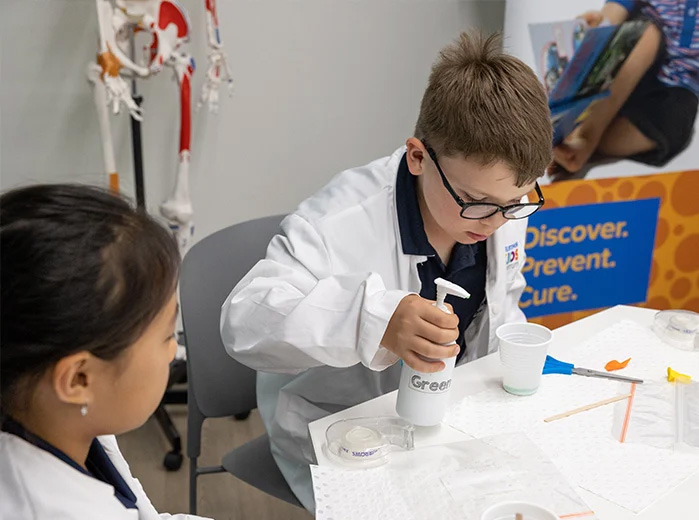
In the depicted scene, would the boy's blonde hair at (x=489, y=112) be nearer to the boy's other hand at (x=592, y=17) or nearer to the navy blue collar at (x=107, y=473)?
the navy blue collar at (x=107, y=473)

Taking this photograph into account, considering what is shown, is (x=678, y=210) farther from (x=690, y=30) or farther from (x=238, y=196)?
(x=238, y=196)

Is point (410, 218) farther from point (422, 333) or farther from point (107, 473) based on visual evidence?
point (107, 473)

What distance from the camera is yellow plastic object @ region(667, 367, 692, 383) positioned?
1.35 meters

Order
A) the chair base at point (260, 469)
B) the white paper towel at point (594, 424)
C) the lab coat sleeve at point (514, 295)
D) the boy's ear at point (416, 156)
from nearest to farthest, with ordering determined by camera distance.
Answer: the white paper towel at point (594, 424) → the boy's ear at point (416, 156) → the chair base at point (260, 469) → the lab coat sleeve at point (514, 295)

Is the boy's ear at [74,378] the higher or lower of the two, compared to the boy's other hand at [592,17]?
lower

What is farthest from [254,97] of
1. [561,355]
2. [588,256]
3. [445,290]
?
[445,290]

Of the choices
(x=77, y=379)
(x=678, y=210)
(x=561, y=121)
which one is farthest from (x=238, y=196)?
(x=77, y=379)

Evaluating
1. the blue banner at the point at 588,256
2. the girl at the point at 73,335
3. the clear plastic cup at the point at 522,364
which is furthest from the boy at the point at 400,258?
the blue banner at the point at 588,256

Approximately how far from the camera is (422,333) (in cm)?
110

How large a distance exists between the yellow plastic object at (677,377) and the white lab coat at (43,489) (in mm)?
1001

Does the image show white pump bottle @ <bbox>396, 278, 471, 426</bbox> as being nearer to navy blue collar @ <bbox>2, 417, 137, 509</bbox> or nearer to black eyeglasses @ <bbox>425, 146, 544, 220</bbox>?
black eyeglasses @ <bbox>425, 146, 544, 220</bbox>

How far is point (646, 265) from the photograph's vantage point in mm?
2779

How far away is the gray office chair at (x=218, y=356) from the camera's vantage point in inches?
60.2

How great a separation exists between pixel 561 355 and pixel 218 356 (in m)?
0.71
